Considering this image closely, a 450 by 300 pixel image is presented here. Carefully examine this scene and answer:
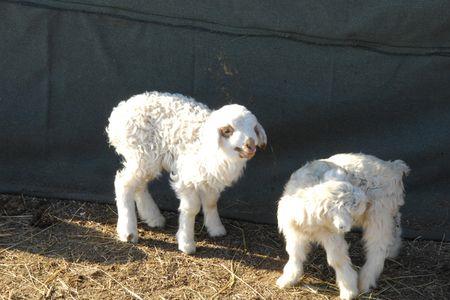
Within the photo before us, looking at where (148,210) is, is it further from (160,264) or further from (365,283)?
(365,283)

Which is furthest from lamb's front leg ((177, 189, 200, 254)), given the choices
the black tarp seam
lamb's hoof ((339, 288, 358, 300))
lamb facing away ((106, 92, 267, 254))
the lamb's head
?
the black tarp seam

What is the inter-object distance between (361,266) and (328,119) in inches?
49.5

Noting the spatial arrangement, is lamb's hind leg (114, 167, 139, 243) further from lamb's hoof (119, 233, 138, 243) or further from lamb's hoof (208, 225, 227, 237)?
lamb's hoof (208, 225, 227, 237)

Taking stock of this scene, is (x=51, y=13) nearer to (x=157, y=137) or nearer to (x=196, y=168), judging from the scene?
(x=157, y=137)

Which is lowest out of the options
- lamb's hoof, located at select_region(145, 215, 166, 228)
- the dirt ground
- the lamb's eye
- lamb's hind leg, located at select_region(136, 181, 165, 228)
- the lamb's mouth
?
the dirt ground

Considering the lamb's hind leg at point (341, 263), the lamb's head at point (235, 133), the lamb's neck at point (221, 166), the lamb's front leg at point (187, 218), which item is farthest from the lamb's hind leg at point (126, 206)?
the lamb's hind leg at point (341, 263)

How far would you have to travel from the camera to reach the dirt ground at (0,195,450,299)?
4812 millimetres

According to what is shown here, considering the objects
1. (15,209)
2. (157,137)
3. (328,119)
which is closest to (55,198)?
(15,209)

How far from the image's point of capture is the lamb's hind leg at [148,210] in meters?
5.52

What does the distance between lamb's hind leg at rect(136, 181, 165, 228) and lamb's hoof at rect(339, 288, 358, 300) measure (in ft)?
5.46

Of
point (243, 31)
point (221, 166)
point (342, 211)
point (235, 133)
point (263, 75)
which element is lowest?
point (342, 211)

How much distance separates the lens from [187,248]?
5.22m

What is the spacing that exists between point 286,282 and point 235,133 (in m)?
1.15

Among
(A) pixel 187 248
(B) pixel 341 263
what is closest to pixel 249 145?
(B) pixel 341 263
